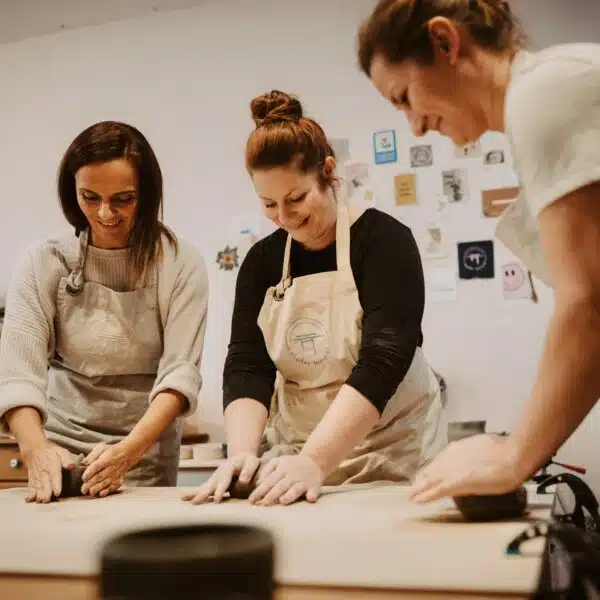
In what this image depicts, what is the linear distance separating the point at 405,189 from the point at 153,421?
1.86 m

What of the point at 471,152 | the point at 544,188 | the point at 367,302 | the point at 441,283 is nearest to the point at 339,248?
the point at 367,302

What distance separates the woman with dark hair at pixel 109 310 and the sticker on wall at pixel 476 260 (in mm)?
1550

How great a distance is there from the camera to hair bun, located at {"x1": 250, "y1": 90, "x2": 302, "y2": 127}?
1348 mm

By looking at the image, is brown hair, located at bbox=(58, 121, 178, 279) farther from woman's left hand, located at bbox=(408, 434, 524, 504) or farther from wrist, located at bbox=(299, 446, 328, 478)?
woman's left hand, located at bbox=(408, 434, 524, 504)

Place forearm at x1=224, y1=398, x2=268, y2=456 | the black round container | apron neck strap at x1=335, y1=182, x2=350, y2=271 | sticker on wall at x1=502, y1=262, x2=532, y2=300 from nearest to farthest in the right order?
the black round container, forearm at x1=224, y1=398, x2=268, y2=456, apron neck strap at x1=335, y1=182, x2=350, y2=271, sticker on wall at x1=502, y1=262, x2=532, y2=300

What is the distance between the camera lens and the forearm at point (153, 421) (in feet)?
4.24

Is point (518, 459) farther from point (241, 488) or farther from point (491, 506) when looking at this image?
point (241, 488)

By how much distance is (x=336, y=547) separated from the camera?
671mm

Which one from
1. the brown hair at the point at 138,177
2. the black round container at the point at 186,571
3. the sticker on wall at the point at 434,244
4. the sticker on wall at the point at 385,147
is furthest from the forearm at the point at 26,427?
the sticker on wall at the point at 385,147

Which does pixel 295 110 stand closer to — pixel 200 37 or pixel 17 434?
pixel 17 434

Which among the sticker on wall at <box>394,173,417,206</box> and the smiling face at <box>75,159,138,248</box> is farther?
the sticker on wall at <box>394,173,417,206</box>

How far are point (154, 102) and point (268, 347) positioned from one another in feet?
7.26

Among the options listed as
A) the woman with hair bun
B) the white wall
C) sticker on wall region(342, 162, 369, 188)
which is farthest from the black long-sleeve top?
sticker on wall region(342, 162, 369, 188)

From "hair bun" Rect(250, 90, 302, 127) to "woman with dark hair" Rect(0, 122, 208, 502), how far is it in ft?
0.82
